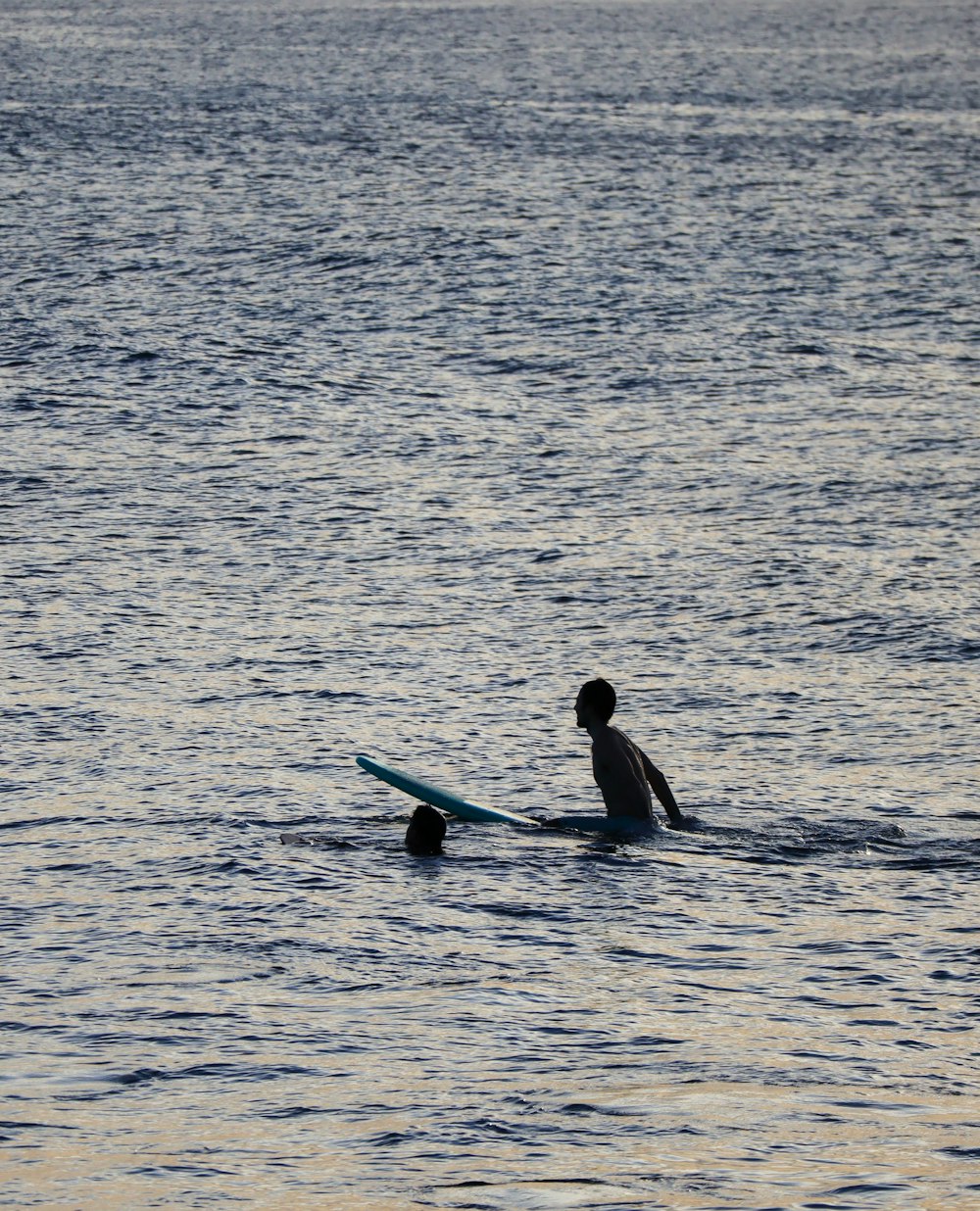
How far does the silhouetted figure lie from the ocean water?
146 mm

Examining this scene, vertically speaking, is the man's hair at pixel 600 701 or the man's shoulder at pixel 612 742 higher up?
the man's hair at pixel 600 701

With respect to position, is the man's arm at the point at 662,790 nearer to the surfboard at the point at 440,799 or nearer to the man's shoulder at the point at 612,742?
the man's shoulder at the point at 612,742

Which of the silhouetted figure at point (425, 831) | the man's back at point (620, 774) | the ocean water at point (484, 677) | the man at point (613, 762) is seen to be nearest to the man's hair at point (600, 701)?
the man at point (613, 762)

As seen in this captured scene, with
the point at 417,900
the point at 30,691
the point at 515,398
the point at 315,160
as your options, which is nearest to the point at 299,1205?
the point at 417,900

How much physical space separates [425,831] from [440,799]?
2.91ft

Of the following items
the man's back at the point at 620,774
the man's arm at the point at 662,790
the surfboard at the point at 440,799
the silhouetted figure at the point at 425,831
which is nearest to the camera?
the silhouetted figure at the point at 425,831

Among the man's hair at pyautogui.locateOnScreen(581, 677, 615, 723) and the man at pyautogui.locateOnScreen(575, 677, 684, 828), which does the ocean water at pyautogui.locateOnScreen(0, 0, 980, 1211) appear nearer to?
the man at pyautogui.locateOnScreen(575, 677, 684, 828)

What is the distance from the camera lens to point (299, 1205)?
11148mm

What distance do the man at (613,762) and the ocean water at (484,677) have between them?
38 cm

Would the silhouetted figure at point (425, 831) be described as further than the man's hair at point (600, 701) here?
No

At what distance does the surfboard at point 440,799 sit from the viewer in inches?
691

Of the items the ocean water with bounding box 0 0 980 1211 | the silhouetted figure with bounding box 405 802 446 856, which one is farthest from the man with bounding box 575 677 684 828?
the silhouetted figure with bounding box 405 802 446 856

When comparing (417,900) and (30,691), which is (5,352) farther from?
(417,900)

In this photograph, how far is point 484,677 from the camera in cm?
2202
